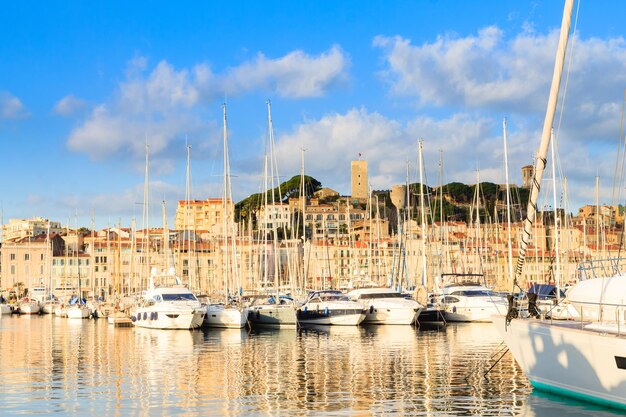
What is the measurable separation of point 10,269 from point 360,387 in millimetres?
123936

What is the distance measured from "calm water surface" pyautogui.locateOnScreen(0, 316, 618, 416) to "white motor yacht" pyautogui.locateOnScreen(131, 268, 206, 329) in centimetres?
503

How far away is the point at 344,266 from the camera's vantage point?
135 metres

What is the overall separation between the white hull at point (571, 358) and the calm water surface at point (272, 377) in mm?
460

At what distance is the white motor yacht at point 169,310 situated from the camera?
51031mm

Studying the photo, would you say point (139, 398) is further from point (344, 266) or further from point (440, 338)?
point (344, 266)

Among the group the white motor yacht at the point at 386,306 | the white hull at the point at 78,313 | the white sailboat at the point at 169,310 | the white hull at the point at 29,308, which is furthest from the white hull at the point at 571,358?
the white hull at the point at 29,308

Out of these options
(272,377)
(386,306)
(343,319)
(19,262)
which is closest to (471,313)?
(386,306)

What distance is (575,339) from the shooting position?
65.7 feet

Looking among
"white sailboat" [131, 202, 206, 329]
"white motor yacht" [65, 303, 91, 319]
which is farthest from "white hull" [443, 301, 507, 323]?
"white motor yacht" [65, 303, 91, 319]

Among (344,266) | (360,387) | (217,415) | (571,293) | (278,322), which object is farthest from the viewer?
(344,266)

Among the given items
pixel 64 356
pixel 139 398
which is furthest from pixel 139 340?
pixel 139 398

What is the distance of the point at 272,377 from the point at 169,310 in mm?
25582

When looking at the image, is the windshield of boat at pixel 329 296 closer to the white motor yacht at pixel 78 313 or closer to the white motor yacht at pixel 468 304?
the white motor yacht at pixel 468 304

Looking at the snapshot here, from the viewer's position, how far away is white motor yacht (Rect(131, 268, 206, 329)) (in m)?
51.0
